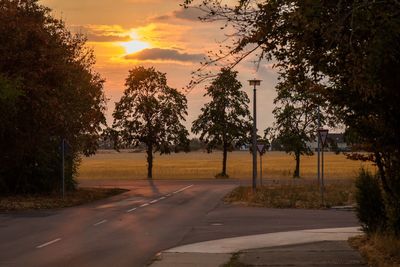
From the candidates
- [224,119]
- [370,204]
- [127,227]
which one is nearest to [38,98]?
[127,227]

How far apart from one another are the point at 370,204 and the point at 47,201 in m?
20.1

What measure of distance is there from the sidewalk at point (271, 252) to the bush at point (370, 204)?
708 millimetres

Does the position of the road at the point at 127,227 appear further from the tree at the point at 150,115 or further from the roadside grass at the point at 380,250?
the tree at the point at 150,115

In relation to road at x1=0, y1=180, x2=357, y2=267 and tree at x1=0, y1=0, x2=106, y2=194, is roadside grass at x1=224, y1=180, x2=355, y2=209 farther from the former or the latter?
tree at x1=0, y1=0, x2=106, y2=194

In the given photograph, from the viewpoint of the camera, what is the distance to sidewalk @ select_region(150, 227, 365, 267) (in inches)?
496

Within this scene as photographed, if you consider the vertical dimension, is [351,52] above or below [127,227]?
above

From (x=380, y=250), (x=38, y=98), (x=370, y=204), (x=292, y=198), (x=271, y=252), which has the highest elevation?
(x=38, y=98)

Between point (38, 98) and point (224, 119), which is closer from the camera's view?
point (38, 98)

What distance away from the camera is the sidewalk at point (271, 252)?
1259 centimetres

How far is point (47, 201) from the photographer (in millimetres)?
31688

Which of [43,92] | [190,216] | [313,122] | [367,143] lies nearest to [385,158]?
[367,143]

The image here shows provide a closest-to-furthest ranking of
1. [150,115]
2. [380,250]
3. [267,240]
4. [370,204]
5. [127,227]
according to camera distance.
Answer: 1. [380,250]
2. [370,204]
3. [267,240]
4. [127,227]
5. [150,115]

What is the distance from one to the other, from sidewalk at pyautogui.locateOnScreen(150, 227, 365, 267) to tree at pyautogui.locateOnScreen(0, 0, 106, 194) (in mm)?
12761

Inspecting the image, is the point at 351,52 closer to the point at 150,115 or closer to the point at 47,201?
the point at 47,201
